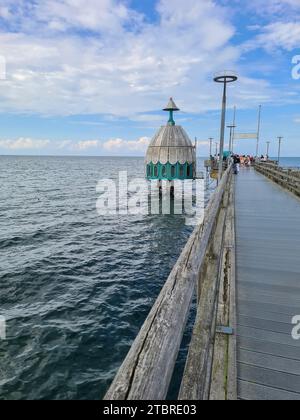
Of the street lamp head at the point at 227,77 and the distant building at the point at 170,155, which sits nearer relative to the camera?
the street lamp head at the point at 227,77

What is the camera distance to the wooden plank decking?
2.91m

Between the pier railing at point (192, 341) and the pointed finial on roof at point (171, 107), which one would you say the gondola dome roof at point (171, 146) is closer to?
the pointed finial on roof at point (171, 107)

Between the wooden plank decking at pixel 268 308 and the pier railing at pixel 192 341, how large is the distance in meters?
0.23

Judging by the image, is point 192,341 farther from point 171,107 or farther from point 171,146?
point 171,107

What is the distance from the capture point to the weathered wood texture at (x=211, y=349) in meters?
2.35

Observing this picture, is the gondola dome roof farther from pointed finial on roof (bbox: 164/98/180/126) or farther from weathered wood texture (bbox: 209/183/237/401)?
weathered wood texture (bbox: 209/183/237/401)

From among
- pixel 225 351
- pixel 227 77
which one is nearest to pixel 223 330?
pixel 225 351

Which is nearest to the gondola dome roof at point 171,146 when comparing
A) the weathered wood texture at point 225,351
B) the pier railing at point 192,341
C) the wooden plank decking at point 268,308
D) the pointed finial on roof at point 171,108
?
the pointed finial on roof at point 171,108

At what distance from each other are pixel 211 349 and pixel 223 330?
41cm

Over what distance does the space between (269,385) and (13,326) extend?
7.44 meters

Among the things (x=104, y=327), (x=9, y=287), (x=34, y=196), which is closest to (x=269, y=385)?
(x=104, y=327)

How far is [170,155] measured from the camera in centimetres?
3322

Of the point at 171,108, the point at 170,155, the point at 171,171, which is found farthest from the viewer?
the point at 171,108

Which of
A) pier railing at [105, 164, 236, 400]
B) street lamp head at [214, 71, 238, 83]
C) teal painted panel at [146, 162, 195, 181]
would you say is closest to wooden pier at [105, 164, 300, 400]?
pier railing at [105, 164, 236, 400]
